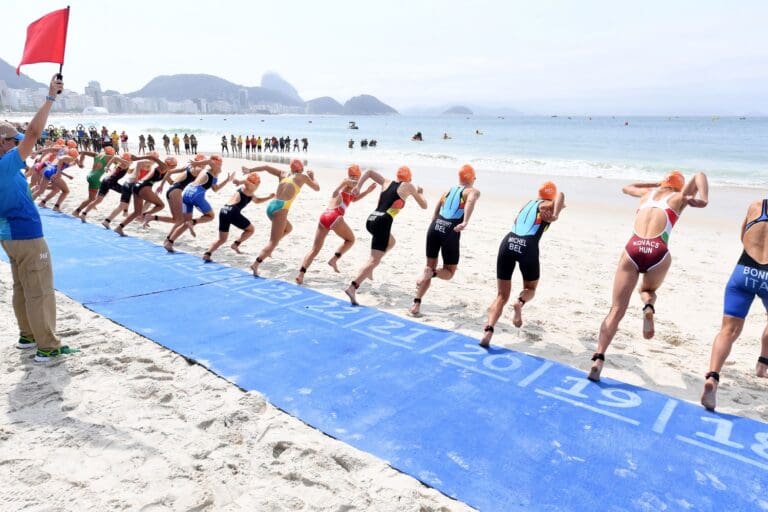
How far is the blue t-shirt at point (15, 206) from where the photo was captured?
374 cm

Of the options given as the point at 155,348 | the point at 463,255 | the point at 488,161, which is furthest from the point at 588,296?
the point at 488,161

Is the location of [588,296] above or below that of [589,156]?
below

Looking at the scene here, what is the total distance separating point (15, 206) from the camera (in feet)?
12.7

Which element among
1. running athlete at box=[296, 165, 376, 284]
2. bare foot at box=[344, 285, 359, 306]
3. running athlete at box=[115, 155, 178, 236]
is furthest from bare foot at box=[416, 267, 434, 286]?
running athlete at box=[115, 155, 178, 236]

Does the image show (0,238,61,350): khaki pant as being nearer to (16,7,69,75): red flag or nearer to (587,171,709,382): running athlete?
(16,7,69,75): red flag

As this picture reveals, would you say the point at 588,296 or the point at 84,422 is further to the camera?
the point at 588,296

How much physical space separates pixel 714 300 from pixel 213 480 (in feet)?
22.7

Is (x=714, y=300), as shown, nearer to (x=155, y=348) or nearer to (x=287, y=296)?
(x=287, y=296)

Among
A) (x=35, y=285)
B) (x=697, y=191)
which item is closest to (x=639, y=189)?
(x=697, y=191)

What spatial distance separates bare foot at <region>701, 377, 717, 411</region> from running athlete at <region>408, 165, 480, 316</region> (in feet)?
9.10

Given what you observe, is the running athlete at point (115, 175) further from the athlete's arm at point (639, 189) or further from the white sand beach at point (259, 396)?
the athlete's arm at point (639, 189)

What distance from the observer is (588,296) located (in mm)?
6863

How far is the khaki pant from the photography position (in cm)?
395

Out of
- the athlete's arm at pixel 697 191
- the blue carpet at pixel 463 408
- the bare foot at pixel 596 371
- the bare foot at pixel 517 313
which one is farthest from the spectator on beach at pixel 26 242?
the athlete's arm at pixel 697 191
